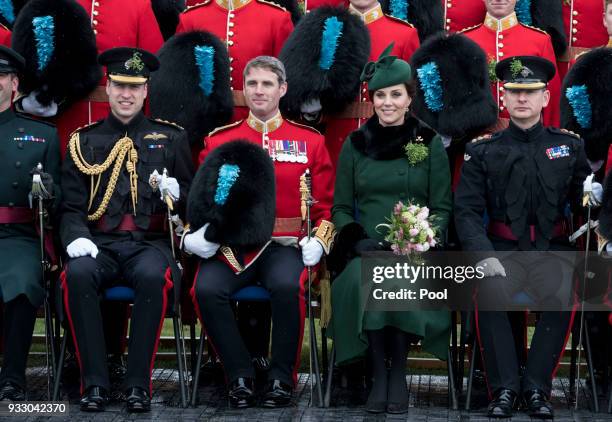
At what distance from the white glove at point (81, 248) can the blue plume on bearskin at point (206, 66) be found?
126 cm

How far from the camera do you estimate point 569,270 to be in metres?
7.18

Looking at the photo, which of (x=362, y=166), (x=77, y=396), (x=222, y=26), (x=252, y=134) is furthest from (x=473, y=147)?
(x=77, y=396)

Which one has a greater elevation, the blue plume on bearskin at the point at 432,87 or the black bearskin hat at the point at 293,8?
the black bearskin hat at the point at 293,8

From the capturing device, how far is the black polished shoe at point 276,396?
7.07 metres

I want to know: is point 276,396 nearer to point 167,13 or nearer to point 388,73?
point 388,73

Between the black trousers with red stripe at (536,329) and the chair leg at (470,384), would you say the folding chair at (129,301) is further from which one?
the black trousers with red stripe at (536,329)

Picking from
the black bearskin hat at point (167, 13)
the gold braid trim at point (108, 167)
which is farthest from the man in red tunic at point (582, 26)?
the gold braid trim at point (108, 167)

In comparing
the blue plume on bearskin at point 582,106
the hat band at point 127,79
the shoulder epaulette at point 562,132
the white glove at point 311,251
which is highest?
the hat band at point 127,79

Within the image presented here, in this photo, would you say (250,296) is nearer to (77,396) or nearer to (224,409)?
(224,409)

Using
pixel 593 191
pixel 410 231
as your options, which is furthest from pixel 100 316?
pixel 593 191

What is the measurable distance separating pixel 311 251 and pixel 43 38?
6.90 feet

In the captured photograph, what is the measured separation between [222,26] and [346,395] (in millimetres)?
2447

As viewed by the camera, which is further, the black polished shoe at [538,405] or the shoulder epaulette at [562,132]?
the shoulder epaulette at [562,132]

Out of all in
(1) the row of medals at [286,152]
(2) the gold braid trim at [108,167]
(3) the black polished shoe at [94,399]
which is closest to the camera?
(3) the black polished shoe at [94,399]
